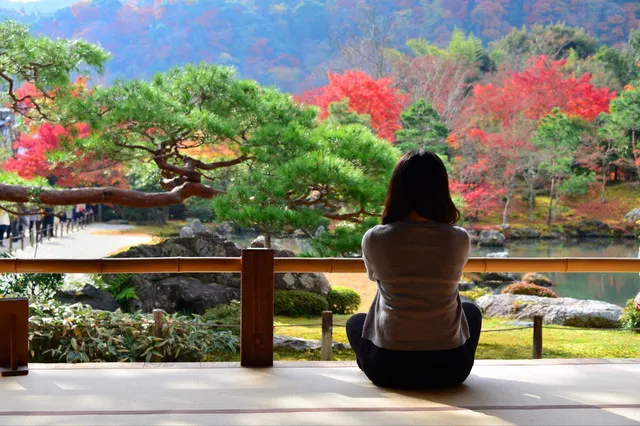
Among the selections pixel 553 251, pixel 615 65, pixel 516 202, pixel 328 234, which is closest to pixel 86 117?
pixel 328 234

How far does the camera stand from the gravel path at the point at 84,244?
35.3 feet

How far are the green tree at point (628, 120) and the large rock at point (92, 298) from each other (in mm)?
12008

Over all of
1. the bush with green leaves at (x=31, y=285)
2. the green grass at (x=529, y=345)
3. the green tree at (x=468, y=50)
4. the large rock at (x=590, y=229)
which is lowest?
the green grass at (x=529, y=345)

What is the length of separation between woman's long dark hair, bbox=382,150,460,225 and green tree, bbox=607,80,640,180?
14.4 metres

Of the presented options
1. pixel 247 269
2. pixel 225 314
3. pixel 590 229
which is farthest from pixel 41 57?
pixel 590 229

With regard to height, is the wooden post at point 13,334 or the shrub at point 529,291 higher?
the wooden post at point 13,334

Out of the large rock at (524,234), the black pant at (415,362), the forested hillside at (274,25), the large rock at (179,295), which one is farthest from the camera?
the forested hillside at (274,25)

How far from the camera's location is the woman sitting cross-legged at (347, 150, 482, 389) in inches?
73.7

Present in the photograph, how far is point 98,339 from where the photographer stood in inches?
165

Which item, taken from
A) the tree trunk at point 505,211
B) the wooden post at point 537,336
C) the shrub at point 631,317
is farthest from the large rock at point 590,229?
the wooden post at point 537,336

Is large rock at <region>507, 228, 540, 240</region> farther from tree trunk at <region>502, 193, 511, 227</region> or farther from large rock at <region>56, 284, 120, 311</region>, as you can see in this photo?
large rock at <region>56, 284, 120, 311</region>

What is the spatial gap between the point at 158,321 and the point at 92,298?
257 cm

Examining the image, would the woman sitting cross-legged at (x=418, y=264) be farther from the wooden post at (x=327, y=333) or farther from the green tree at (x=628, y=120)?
the green tree at (x=628, y=120)

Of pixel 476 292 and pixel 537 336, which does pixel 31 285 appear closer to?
pixel 537 336
